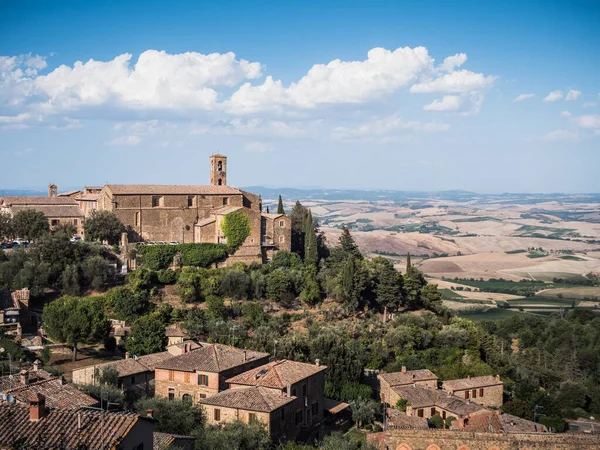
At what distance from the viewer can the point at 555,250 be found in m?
134

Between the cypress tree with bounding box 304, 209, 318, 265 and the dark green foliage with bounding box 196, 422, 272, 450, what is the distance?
23478mm

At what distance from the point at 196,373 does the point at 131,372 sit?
3.45m

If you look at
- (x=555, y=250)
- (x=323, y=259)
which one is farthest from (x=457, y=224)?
(x=323, y=259)

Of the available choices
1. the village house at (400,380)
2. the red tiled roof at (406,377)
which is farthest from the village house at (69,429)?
the red tiled roof at (406,377)

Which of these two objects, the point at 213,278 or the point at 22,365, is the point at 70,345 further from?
the point at 213,278

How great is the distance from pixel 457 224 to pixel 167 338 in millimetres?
167878

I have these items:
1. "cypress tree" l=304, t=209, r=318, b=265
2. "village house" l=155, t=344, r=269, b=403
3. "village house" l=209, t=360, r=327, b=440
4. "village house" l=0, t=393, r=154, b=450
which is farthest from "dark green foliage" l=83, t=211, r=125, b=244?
"village house" l=0, t=393, r=154, b=450

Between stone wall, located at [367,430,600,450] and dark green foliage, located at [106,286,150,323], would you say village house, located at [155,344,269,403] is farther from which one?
dark green foliage, located at [106,286,150,323]

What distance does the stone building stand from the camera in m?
25.4

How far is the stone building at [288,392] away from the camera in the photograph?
25.4m

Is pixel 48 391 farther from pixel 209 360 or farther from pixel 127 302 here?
pixel 127 302

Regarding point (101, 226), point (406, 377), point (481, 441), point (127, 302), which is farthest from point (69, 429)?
point (101, 226)

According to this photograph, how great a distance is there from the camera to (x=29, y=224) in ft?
144

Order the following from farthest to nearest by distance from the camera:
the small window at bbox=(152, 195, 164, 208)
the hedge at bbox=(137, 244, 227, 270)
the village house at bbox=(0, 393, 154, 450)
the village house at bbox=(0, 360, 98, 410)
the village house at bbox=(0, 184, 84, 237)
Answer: the small window at bbox=(152, 195, 164, 208) → the village house at bbox=(0, 184, 84, 237) → the hedge at bbox=(137, 244, 227, 270) → the village house at bbox=(0, 360, 98, 410) → the village house at bbox=(0, 393, 154, 450)
